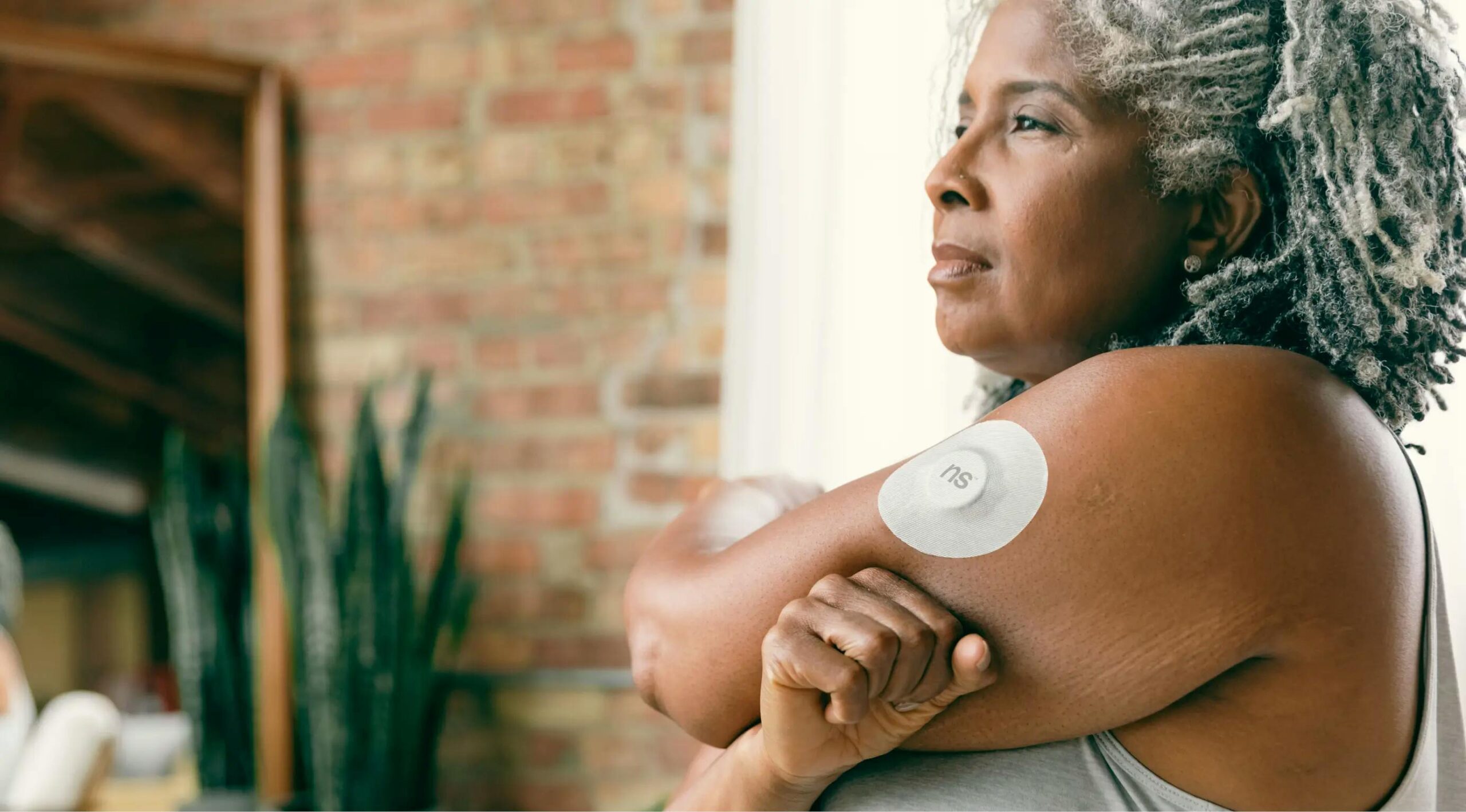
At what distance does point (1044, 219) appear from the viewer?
2.14 ft

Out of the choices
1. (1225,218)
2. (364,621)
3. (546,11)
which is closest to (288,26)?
(546,11)

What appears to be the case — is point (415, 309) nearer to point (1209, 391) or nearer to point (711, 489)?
point (711, 489)

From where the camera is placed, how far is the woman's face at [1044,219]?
0.65m

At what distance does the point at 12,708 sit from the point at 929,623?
224 cm

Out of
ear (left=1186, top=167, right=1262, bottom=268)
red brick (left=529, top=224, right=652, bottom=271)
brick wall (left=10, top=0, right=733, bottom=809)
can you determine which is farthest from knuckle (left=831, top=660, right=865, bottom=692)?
red brick (left=529, top=224, right=652, bottom=271)

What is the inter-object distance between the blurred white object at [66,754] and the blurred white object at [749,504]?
6.08 feet

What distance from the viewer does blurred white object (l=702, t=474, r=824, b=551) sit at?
31.6 inches

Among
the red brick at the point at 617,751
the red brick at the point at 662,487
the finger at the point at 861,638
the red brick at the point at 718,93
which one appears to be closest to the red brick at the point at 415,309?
the red brick at the point at 662,487

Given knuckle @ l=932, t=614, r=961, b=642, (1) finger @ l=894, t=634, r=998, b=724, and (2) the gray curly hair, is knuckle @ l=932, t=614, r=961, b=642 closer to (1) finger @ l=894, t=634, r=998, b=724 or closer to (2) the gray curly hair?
(1) finger @ l=894, t=634, r=998, b=724

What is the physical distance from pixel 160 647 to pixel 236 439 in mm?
454

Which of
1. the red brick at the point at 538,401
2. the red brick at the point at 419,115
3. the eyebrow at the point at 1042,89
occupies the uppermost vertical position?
the red brick at the point at 419,115

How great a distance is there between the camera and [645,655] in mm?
707

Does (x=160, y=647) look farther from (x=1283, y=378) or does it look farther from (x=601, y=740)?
(x=1283, y=378)

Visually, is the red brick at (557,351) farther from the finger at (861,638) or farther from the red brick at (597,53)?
the finger at (861,638)
